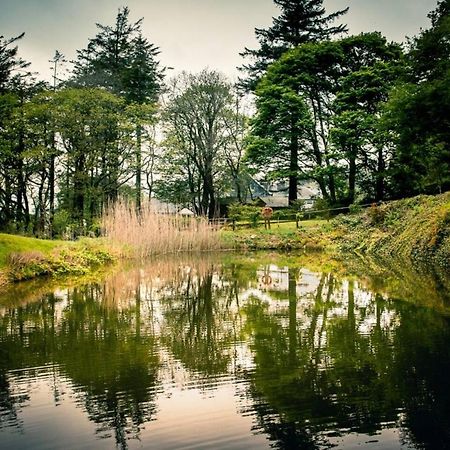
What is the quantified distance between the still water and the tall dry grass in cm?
829

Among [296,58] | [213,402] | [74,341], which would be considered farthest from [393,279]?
[296,58]

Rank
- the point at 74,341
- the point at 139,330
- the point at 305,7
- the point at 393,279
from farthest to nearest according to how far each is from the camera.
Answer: the point at 305,7 < the point at 393,279 < the point at 139,330 < the point at 74,341

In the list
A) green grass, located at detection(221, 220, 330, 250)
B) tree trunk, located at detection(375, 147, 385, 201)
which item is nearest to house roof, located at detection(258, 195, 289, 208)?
tree trunk, located at detection(375, 147, 385, 201)

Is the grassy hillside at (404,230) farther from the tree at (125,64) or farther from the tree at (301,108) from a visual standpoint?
the tree at (125,64)

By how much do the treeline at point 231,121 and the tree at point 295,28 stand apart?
0.07 m

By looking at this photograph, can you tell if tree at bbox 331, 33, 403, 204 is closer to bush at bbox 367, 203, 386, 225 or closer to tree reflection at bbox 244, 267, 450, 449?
bush at bbox 367, 203, 386, 225

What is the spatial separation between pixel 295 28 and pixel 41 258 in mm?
23634

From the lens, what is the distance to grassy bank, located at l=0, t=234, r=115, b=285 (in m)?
11.1

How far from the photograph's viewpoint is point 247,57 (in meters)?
32.0

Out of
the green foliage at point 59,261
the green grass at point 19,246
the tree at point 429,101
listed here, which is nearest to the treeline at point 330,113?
the tree at point 429,101

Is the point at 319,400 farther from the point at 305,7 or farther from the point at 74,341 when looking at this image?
the point at 305,7

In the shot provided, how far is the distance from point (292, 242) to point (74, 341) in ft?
56.3

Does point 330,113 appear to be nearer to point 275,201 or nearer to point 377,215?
point 377,215

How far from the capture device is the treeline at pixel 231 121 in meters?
→ 19.1
